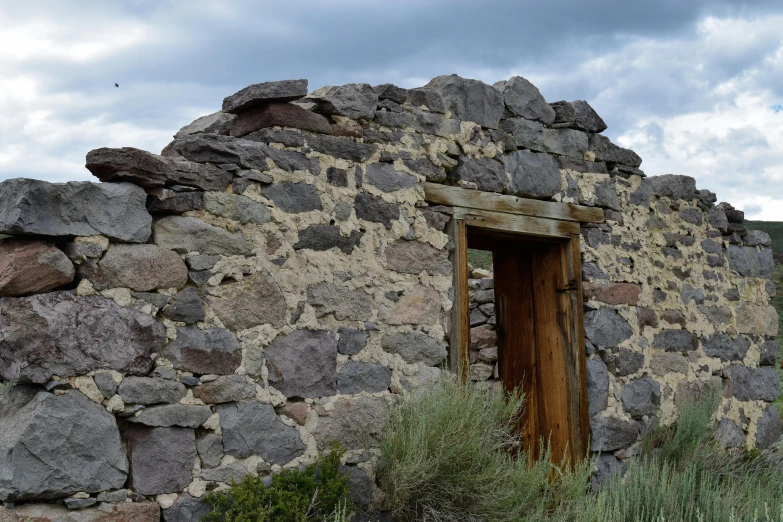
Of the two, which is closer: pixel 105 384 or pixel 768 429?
pixel 105 384

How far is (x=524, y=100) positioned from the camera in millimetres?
5199

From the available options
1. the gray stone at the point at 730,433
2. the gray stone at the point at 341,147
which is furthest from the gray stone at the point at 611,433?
the gray stone at the point at 341,147

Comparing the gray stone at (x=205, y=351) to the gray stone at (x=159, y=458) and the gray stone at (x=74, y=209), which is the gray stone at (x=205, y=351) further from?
the gray stone at (x=74, y=209)

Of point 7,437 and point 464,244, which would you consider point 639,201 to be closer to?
point 464,244

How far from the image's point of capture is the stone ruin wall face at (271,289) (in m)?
3.37

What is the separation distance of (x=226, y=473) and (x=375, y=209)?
5.23ft

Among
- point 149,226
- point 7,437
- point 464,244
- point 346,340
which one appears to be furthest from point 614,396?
point 7,437

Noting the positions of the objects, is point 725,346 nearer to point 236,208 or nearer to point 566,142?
point 566,142

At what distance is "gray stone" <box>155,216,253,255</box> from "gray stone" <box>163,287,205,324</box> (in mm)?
205

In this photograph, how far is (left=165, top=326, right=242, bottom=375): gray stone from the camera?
11.9 feet

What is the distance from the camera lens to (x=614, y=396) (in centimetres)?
535

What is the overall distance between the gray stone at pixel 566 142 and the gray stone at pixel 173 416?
2.87 meters

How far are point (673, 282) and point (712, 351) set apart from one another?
67cm

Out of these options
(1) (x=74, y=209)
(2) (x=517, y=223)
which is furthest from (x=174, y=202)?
(2) (x=517, y=223)
